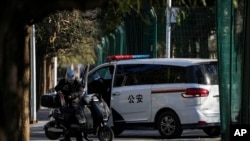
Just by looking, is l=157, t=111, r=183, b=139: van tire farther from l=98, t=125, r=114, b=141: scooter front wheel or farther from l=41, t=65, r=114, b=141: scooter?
l=98, t=125, r=114, b=141: scooter front wheel

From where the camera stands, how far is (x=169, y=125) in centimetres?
1568

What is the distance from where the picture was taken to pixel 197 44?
19.5 metres

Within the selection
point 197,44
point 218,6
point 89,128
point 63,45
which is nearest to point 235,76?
point 218,6

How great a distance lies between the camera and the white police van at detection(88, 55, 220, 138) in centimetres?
1533

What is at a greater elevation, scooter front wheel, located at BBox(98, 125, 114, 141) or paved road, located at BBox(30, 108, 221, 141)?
scooter front wheel, located at BBox(98, 125, 114, 141)

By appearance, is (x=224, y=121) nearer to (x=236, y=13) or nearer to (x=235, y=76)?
(x=235, y=76)

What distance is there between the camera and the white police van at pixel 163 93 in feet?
50.3

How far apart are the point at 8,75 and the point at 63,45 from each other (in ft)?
87.6

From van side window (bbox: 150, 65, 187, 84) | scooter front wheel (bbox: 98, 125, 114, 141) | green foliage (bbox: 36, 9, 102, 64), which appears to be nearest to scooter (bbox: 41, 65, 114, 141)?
scooter front wheel (bbox: 98, 125, 114, 141)

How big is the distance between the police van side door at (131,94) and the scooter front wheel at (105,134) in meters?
2.07

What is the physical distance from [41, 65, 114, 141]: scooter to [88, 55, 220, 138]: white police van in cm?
174

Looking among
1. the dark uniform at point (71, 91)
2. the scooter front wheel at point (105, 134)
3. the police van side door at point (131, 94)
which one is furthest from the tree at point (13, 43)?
the police van side door at point (131, 94)

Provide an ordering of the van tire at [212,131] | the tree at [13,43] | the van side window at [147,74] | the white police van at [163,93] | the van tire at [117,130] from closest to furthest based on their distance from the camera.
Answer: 1. the tree at [13,43]
2. the white police van at [163,93]
3. the van side window at [147,74]
4. the van tire at [212,131]
5. the van tire at [117,130]

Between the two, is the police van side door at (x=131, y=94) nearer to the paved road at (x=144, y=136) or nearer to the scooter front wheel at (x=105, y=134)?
the paved road at (x=144, y=136)
